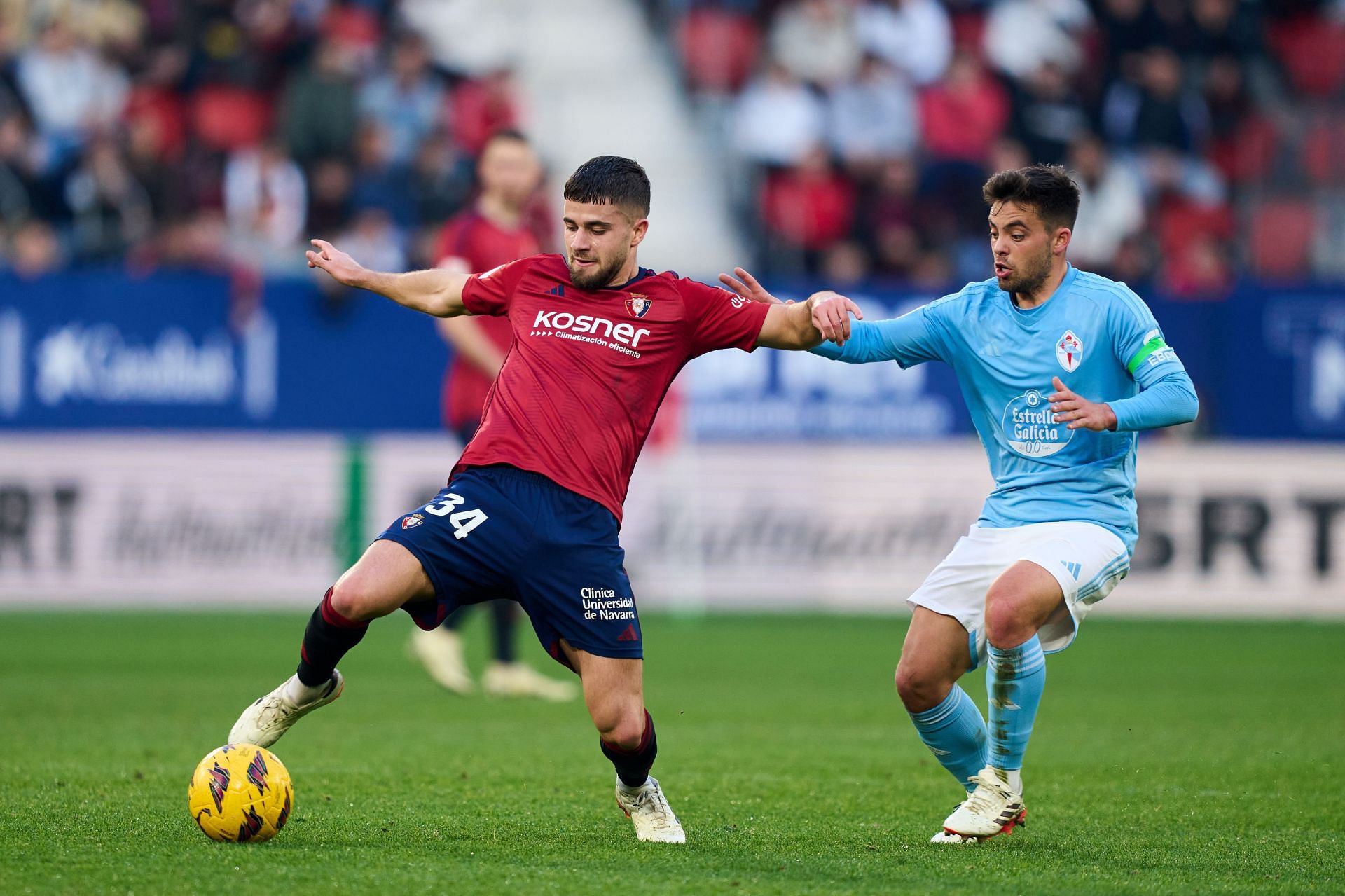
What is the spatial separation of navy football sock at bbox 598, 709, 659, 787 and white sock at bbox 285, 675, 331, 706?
97 centimetres

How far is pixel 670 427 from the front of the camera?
1580cm

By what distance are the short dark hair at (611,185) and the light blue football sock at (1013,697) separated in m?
1.95

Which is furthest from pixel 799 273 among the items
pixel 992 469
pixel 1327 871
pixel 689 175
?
pixel 1327 871

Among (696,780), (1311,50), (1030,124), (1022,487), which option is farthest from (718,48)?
(1022,487)

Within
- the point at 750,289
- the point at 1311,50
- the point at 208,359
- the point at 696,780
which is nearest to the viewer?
the point at 750,289

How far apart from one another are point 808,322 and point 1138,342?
1.13m

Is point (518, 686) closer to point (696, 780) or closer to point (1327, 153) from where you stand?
point (696, 780)

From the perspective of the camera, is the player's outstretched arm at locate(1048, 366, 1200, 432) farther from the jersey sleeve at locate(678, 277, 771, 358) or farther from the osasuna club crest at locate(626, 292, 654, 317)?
the osasuna club crest at locate(626, 292, 654, 317)

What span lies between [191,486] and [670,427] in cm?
417

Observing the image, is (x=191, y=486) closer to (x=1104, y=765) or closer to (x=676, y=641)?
(x=676, y=641)

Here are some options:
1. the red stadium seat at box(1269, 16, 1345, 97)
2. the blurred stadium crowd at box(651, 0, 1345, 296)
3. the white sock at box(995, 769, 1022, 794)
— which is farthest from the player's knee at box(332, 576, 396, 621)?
the red stadium seat at box(1269, 16, 1345, 97)

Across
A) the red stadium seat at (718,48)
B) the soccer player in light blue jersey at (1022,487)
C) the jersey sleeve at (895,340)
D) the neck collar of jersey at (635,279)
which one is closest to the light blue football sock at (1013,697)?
the soccer player in light blue jersey at (1022,487)

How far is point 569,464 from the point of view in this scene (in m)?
5.97

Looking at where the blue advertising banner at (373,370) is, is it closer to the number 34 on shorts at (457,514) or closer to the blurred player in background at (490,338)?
the blurred player in background at (490,338)
